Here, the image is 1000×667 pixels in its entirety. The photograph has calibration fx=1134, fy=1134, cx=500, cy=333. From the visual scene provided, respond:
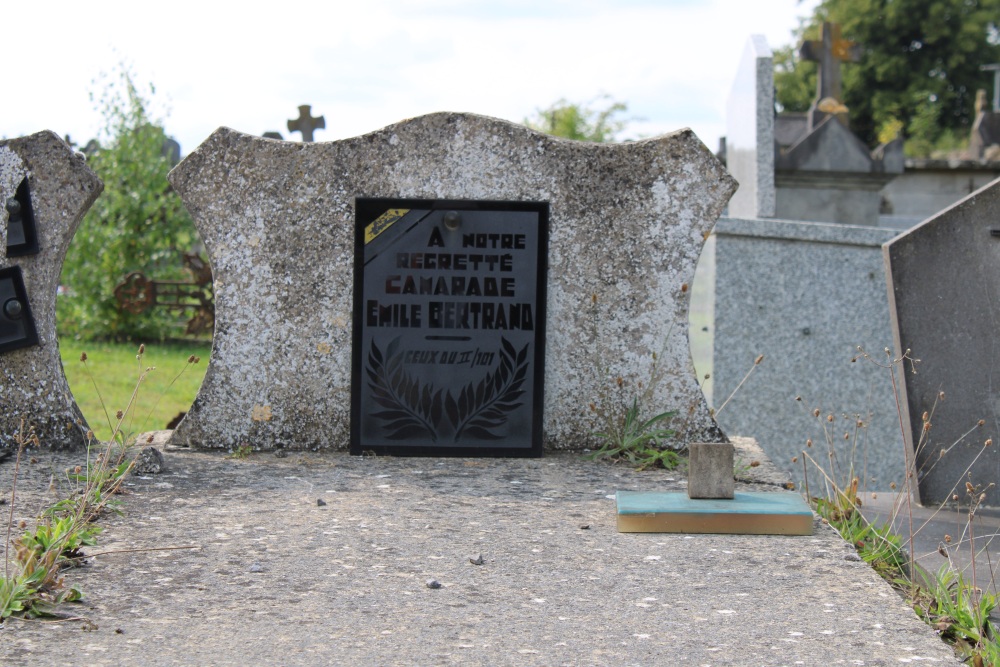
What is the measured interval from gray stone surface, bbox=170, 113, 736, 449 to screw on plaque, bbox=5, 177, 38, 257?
56 centimetres

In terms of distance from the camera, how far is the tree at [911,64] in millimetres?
38125

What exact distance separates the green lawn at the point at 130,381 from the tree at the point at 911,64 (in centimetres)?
3121

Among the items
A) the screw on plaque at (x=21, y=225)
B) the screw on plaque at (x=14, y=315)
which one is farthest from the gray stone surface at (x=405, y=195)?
the screw on plaque at (x=14, y=315)

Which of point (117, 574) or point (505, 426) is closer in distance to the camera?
point (117, 574)

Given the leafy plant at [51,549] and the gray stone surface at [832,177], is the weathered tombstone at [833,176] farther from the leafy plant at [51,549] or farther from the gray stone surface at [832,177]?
the leafy plant at [51,549]

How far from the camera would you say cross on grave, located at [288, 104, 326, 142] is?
28.1ft

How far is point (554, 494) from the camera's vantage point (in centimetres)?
378

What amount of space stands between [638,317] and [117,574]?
2353 millimetres

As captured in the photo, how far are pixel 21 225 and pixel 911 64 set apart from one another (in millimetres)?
39584

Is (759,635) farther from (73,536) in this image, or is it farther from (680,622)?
(73,536)

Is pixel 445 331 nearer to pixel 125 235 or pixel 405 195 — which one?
pixel 405 195

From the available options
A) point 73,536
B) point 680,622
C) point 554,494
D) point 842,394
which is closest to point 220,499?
point 73,536

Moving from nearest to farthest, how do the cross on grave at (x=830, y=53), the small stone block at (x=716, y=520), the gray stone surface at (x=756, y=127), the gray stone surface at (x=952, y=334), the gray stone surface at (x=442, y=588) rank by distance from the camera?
the gray stone surface at (x=442, y=588) → the small stone block at (x=716, y=520) → the gray stone surface at (x=952, y=334) → the gray stone surface at (x=756, y=127) → the cross on grave at (x=830, y=53)

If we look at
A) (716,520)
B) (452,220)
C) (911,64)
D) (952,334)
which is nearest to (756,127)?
(952,334)
